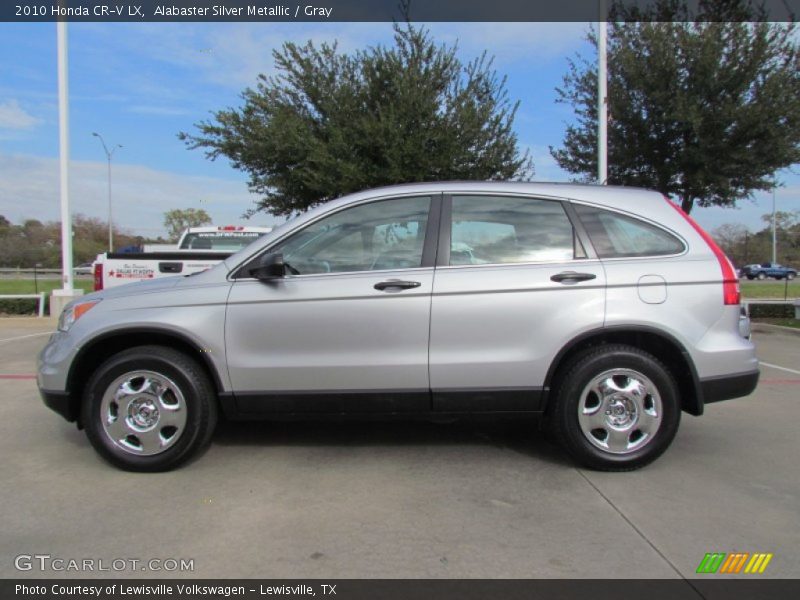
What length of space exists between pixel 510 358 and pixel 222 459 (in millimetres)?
2149

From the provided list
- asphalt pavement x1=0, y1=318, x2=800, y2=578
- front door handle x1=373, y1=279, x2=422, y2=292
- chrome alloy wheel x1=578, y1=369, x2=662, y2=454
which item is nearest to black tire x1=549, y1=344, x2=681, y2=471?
chrome alloy wheel x1=578, y1=369, x2=662, y2=454

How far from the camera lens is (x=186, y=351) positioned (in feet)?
13.1

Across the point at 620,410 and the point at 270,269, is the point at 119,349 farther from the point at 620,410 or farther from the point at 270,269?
the point at 620,410

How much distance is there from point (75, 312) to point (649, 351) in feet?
12.7

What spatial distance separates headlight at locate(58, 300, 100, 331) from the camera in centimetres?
398

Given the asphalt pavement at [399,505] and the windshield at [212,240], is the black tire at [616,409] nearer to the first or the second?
the asphalt pavement at [399,505]

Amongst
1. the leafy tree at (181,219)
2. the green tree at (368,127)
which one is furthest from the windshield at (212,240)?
the leafy tree at (181,219)

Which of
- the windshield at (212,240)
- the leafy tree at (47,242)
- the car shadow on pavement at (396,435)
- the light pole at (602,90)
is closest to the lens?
the car shadow on pavement at (396,435)

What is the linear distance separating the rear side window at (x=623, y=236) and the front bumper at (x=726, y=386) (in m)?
0.87

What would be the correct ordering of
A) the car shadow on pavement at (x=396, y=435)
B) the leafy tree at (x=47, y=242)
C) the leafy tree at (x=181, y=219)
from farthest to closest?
the leafy tree at (x=181, y=219)
the leafy tree at (x=47, y=242)
the car shadow on pavement at (x=396, y=435)

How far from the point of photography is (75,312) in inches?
158

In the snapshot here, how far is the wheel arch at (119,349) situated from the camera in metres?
3.86

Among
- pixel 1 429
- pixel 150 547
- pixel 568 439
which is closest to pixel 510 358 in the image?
pixel 568 439

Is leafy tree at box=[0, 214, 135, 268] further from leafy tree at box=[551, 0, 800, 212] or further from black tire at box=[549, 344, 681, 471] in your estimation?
black tire at box=[549, 344, 681, 471]
